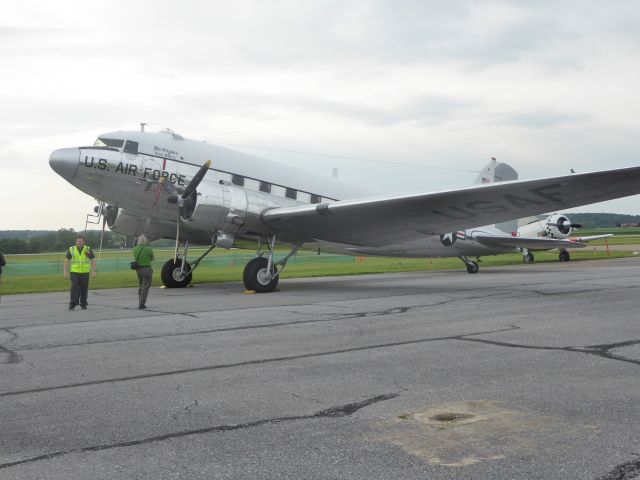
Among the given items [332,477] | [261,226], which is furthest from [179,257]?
[332,477]

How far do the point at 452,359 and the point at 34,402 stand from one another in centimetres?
454

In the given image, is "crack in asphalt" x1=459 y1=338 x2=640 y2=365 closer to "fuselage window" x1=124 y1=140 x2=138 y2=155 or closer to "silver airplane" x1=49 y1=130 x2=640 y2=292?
"silver airplane" x1=49 y1=130 x2=640 y2=292

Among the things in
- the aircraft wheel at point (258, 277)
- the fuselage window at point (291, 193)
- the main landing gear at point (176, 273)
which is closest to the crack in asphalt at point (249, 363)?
the aircraft wheel at point (258, 277)

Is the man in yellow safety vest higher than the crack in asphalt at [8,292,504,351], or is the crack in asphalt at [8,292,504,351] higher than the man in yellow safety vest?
the man in yellow safety vest

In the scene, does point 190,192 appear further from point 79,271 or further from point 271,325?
point 271,325

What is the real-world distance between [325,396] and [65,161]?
13.5 meters

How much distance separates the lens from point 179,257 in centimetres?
2153

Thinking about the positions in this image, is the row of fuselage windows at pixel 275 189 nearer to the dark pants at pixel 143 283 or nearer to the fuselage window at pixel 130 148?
the fuselage window at pixel 130 148

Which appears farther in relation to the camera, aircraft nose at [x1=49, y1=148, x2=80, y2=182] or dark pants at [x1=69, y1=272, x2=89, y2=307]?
aircraft nose at [x1=49, y1=148, x2=80, y2=182]

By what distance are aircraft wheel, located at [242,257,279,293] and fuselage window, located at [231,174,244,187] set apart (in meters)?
2.30

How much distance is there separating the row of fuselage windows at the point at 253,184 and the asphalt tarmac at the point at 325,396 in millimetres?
6848

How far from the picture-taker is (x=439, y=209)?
56.0 ft

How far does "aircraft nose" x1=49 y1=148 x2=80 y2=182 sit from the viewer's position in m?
17.1

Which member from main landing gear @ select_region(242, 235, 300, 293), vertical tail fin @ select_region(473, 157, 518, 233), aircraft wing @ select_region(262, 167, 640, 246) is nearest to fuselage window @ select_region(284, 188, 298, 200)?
aircraft wing @ select_region(262, 167, 640, 246)
